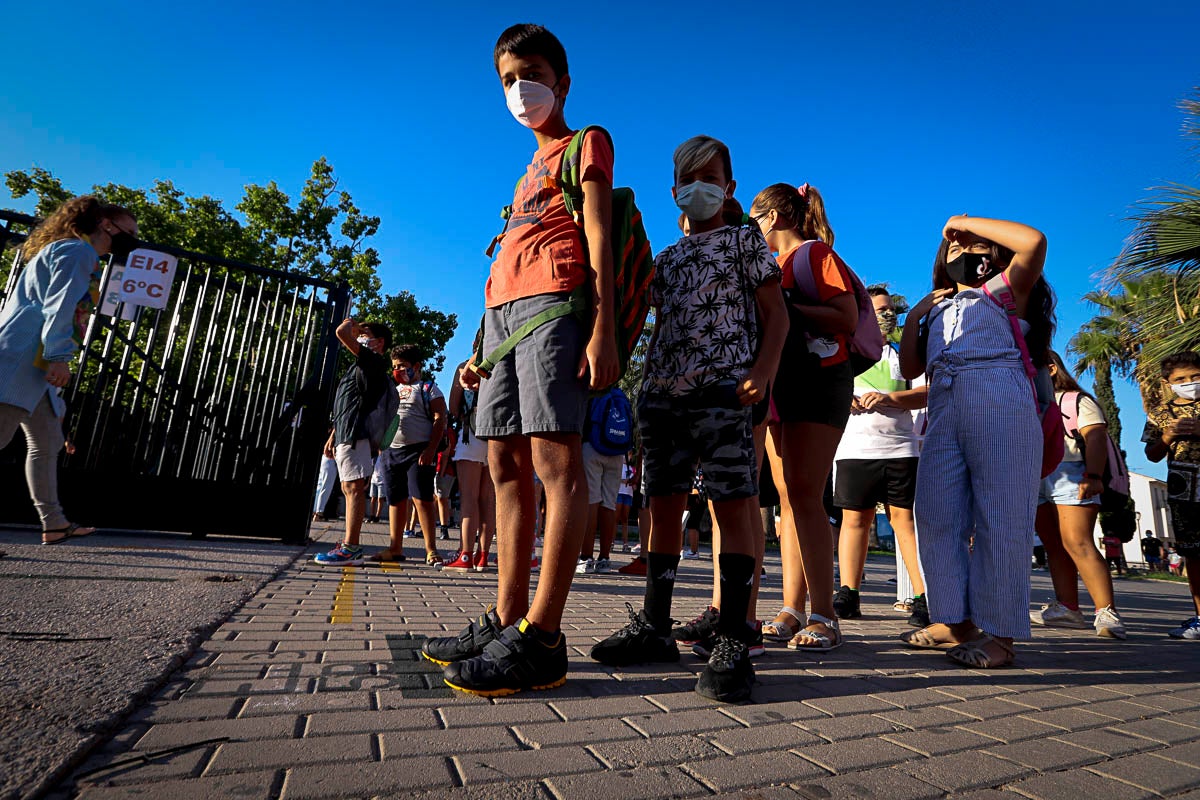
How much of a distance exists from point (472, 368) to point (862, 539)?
3.11 metres

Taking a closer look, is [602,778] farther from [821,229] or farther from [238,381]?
[238,381]

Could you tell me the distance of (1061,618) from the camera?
4.61 m

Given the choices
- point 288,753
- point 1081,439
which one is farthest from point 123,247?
point 1081,439

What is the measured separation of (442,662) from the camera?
2.33m

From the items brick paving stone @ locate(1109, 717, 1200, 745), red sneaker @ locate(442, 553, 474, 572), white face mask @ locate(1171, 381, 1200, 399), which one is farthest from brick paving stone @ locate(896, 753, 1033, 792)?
red sneaker @ locate(442, 553, 474, 572)

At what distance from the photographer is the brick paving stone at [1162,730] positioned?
6.34ft

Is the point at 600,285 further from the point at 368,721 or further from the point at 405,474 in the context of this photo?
the point at 405,474

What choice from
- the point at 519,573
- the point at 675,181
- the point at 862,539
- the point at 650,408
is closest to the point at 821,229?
the point at 675,181

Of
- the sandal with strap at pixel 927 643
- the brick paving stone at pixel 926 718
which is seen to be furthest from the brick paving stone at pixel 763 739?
the sandal with strap at pixel 927 643

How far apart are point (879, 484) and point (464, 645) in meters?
3.23

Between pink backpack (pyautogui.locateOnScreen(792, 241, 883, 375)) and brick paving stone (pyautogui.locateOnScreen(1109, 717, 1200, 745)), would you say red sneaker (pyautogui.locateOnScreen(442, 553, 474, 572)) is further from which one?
brick paving stone (pyautogui.locateOnScreen(1109, 717, 1200, 745))

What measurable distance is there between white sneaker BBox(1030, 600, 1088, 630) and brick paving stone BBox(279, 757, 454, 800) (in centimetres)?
473

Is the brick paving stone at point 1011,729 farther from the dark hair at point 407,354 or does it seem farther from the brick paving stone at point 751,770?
the dark hair at point 407,354

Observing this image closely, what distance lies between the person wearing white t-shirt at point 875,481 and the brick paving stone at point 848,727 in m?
2.54
